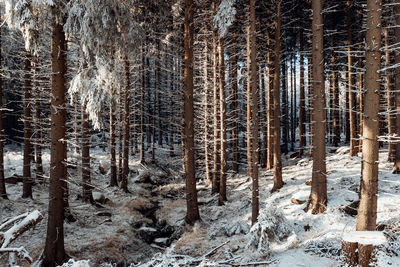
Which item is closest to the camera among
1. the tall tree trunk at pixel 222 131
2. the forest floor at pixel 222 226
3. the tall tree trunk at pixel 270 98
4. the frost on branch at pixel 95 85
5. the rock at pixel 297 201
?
the forest floor at pixel 222 226

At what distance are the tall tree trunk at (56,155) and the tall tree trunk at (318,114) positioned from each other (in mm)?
8593

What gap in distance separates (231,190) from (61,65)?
489 inches

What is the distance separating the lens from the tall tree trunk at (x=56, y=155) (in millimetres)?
7504

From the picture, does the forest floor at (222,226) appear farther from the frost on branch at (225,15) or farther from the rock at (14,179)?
the frost on branch at (225,15)

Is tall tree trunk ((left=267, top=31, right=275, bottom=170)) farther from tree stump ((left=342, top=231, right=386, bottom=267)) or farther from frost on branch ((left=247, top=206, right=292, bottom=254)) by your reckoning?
tree stump ((left=342, top=231, right=386, bottom=267))

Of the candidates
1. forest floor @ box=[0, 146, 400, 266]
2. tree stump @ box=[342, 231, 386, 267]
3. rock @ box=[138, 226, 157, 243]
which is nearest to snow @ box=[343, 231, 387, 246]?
tree stump @ box=[342, 231, 386, 267]

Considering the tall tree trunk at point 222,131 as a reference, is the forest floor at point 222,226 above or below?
below

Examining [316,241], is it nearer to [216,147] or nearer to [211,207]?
[211,207]

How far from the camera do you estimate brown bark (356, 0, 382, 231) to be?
573 cm

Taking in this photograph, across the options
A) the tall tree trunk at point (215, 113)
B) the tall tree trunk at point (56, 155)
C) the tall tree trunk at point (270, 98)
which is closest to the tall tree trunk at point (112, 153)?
the tall tree trunk at point (215, 113)

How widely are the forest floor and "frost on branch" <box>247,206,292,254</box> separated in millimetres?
27

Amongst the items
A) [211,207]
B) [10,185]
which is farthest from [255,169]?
[10,185]

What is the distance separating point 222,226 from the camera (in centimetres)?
1109

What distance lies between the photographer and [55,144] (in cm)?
764
